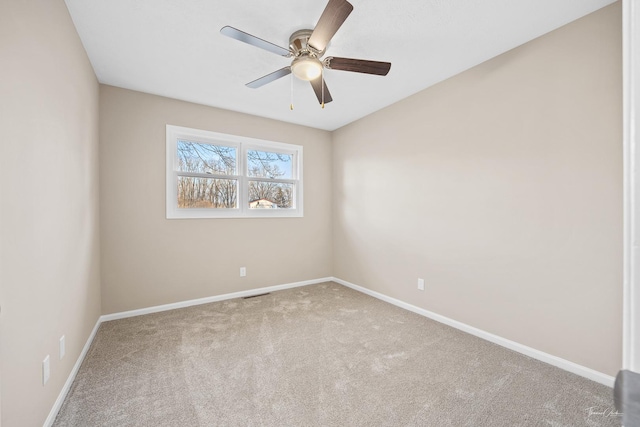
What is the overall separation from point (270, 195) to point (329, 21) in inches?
107

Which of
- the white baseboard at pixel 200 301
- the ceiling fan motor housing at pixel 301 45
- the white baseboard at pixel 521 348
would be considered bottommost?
the white baseboard at pixel 521 348

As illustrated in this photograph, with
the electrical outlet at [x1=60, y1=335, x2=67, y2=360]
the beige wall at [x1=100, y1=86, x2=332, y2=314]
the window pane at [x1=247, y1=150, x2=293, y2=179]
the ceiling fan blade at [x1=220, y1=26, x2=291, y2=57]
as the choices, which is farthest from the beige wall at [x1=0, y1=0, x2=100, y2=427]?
the window pane at [x1=247, y1=150, x2=293, y2=179]

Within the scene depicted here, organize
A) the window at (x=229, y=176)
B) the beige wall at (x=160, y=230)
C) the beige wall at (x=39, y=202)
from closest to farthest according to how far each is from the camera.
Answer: the beige wall at (x=39, y=202) < the beige wall at (x=160, y=230) < the window at (x=229, y=176)

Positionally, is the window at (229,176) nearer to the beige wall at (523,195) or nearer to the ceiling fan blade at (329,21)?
the beige wall at (523,195)

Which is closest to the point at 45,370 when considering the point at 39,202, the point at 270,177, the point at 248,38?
the point at 39,202

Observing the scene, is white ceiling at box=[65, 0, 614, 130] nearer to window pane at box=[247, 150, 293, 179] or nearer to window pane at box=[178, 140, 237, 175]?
window pane at box=[178, 140, 237, 175]

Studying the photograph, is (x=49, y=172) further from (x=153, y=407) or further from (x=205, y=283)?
(x=205, y=283)

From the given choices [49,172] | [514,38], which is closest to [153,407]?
[49,172]

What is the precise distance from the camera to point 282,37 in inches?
87.2

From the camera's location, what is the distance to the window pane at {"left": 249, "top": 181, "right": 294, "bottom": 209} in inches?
157

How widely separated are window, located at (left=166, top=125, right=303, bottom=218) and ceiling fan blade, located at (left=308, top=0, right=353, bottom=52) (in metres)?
2.18

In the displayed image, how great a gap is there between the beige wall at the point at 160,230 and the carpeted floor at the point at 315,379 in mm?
541

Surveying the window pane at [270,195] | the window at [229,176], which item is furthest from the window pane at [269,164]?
the window pane at [270,195]

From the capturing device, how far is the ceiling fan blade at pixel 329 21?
1.60m
